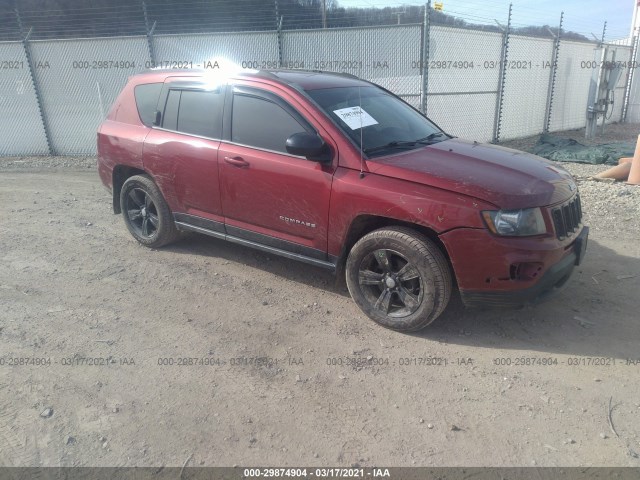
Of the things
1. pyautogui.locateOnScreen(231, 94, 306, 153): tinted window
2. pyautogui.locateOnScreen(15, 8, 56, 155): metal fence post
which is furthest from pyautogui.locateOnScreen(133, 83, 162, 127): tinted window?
pyautogui.locateOnScreen(15, 8, 56, 155): metal fence post

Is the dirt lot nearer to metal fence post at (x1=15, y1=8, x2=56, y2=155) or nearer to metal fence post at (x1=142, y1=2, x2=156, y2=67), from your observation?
metal fence post at (x1=142, y1=2, x2=156, y2=67)

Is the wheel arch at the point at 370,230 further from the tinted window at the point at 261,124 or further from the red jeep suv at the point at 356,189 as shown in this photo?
the tinted window at the point at 261,124

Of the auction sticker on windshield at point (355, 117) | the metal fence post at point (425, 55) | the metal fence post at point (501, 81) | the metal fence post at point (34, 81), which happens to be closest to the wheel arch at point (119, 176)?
the auction sticker on windshield at point (355, 117)

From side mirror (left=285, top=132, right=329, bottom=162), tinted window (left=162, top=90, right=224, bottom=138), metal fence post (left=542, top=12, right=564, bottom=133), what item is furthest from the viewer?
metal fence post (left=542, top=12, right=564, bottom=133)

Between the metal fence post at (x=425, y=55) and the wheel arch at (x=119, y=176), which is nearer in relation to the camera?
the wheel arch at (x=119, y=176)

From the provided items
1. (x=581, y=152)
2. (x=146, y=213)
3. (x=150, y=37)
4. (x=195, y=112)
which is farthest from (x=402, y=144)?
(x=150, y=37)

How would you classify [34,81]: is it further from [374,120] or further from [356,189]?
[356,189]

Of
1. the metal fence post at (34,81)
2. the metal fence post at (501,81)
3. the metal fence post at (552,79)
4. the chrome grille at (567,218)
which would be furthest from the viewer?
the metal fence post at (552,79)

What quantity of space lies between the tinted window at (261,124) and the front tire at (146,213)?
1273 millimetres

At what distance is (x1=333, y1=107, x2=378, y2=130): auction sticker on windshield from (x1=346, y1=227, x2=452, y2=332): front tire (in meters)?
0.96

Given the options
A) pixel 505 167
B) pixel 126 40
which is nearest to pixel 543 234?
pixel 505 167

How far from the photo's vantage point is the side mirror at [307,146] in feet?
12.1

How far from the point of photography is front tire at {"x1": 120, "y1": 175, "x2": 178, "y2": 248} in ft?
16.8

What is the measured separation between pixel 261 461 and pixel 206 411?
0.53 m
